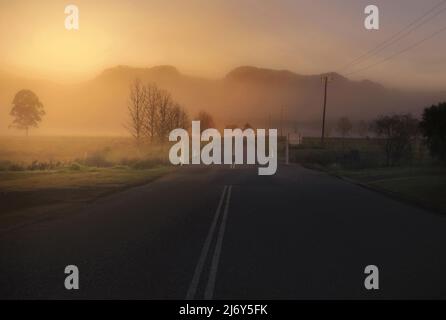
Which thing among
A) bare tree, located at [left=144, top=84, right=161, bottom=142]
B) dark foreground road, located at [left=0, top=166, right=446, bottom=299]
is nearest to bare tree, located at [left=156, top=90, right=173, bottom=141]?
bare tree, located at [left=144, top=84, right=161, bottom=142]

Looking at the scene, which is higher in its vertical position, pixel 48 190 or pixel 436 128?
pixel 436 128

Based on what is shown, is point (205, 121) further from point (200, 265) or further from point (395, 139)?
point (200, 265)

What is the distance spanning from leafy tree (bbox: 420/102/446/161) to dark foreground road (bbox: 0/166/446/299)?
25.7 m

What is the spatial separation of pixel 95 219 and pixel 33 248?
499 centimetres

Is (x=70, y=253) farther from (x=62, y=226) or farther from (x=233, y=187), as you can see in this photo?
(x=233, y=187)

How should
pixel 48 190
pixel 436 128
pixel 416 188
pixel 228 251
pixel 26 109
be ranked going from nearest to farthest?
1. pixel 228 251
2. pixel 48 190
3. pixel 416 188
4. pixel 436 128
5. pixel 26 109

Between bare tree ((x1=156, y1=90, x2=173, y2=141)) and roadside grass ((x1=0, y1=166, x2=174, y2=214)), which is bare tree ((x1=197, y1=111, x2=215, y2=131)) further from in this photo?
roadside grass ((x1=0, y1=166, x2=174, y2=214))

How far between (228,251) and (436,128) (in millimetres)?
38010

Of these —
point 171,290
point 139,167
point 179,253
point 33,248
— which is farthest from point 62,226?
point 139,167

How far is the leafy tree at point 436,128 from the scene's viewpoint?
4511 centimetres

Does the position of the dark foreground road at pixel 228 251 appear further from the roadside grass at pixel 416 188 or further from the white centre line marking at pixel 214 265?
the roadside grass at pixel 416 188

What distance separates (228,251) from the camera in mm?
11875

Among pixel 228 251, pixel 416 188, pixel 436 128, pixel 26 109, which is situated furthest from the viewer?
pixel 26 109

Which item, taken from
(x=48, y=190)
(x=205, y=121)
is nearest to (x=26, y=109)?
(x=205, y=121)
